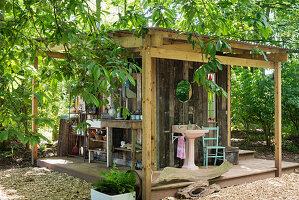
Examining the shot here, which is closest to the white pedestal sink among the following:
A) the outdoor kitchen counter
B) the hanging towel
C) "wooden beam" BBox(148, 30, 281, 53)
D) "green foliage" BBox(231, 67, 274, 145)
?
the hanging towel

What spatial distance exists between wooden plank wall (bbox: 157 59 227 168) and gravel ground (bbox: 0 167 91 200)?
1.90 meters

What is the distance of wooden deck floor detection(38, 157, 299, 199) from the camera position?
599cm

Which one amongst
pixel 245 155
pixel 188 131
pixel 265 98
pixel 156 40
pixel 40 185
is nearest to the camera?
pixel 156 40

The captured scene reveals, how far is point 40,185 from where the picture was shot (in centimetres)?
680

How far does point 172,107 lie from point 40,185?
319 centimetres

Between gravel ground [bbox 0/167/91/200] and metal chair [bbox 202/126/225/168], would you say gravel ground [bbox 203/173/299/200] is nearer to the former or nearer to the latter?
metal chair [bbox 202/126/225/168]

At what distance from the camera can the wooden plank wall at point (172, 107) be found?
7.56 metres

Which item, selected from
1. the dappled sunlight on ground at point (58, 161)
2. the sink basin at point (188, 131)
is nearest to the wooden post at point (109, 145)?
the dappled sunlight on ground at point (58, 161)

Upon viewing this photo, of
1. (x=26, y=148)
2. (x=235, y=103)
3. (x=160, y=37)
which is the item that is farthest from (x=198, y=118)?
(x=26, y=148)

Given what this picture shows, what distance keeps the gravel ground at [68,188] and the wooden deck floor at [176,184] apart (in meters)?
0.14

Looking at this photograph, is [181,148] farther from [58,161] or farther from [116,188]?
[58,161]

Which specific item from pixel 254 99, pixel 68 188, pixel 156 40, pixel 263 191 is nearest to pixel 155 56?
pixel 156 40

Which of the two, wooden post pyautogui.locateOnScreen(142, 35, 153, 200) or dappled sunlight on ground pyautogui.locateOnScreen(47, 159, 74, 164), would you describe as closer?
wooden post pyautogui.locateOnScreen(142, 35, 153, 200)

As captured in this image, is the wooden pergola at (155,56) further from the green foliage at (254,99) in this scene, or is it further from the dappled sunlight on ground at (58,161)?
the green foliage at (254,99)
